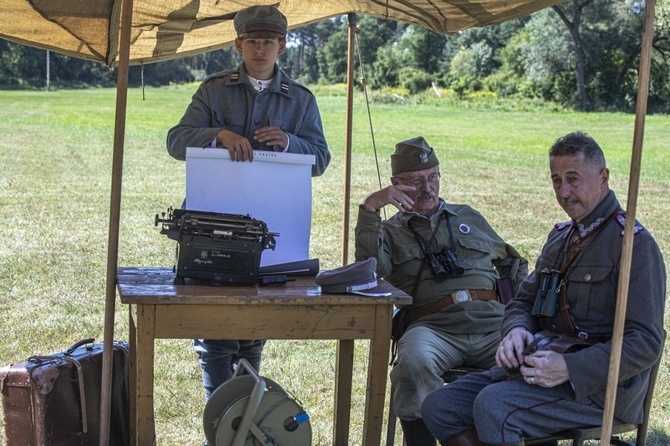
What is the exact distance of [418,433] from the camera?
4.03m

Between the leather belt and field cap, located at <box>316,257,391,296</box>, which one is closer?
field cap, located at <box>316,257,391,296</box>

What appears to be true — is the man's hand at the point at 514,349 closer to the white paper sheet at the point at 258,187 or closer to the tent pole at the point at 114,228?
the white paper sheet at the point at 258,187

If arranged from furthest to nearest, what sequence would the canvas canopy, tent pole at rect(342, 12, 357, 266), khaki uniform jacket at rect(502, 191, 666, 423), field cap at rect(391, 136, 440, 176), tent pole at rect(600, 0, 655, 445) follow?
tent pole at rect(342, 12, 357, 266)
the canvas canopy
field cap at rect(391, 136, 440, 176)
khaki uniform jacket at rect(502, 191, 666, 423)
tent pole at rect(600, 0, 655, 445)

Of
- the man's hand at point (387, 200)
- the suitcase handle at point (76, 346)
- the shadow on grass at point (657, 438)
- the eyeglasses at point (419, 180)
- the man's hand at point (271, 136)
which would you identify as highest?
the man's hand at point (271, 136)

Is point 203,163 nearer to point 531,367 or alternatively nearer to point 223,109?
point 223,109

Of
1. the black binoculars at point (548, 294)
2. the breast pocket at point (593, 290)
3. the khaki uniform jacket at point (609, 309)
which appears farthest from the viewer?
the black binoculars at point (548, 294)

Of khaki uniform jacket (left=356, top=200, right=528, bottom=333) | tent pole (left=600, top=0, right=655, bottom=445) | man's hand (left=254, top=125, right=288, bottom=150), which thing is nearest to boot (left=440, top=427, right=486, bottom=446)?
tent pole (left=600, top=0, right=655, bottom=445)

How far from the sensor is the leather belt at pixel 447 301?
14.7ft

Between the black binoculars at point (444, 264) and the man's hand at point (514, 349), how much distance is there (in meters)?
0.86

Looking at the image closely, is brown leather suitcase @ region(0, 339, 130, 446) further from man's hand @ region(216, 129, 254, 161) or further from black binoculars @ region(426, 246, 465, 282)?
black binoculars @ region(426, 246, 465, 282)

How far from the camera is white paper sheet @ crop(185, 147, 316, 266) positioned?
4059 mm

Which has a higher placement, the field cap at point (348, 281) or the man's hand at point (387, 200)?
the man's hand at point (387, 200)

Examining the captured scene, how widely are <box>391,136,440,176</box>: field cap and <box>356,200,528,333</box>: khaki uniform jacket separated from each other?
0.24 m

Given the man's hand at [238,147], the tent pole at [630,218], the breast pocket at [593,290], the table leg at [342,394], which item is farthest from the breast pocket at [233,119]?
the tent pole at [630,218]
